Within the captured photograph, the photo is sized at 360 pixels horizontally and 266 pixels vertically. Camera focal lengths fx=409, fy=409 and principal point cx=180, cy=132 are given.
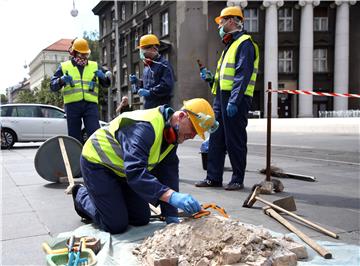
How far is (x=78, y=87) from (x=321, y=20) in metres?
31.8

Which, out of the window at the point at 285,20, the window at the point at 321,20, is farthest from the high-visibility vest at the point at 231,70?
the window at the point at 321,20

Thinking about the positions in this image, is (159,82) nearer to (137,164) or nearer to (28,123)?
(137,164)

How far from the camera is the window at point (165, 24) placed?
33688 mm

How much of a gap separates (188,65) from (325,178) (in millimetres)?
26124

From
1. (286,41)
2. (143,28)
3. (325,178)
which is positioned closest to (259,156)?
(325,178)

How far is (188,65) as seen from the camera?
1249 inches

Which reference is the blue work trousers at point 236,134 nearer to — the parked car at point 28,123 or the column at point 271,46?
the parked car at point 28,123

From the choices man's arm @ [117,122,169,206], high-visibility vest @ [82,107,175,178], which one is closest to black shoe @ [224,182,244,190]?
high-visibility vest @ [82,107,175,178]

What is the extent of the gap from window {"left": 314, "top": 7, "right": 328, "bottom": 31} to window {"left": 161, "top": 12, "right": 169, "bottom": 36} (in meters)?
12.3

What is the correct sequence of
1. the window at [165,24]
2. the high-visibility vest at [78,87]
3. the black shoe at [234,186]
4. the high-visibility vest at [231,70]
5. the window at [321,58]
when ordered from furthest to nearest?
the window at [321,58] < the window at [165,24] < the high-visibility vest at [78,87] < the black shoe at [234,186] < the high-visibility vest at [231,70]

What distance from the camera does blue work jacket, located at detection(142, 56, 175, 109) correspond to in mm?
5812

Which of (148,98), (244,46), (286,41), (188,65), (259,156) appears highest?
(286,41)

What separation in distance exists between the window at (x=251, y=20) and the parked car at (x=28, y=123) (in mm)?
22811

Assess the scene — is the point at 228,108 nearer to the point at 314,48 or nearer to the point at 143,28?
the point at 314,48
